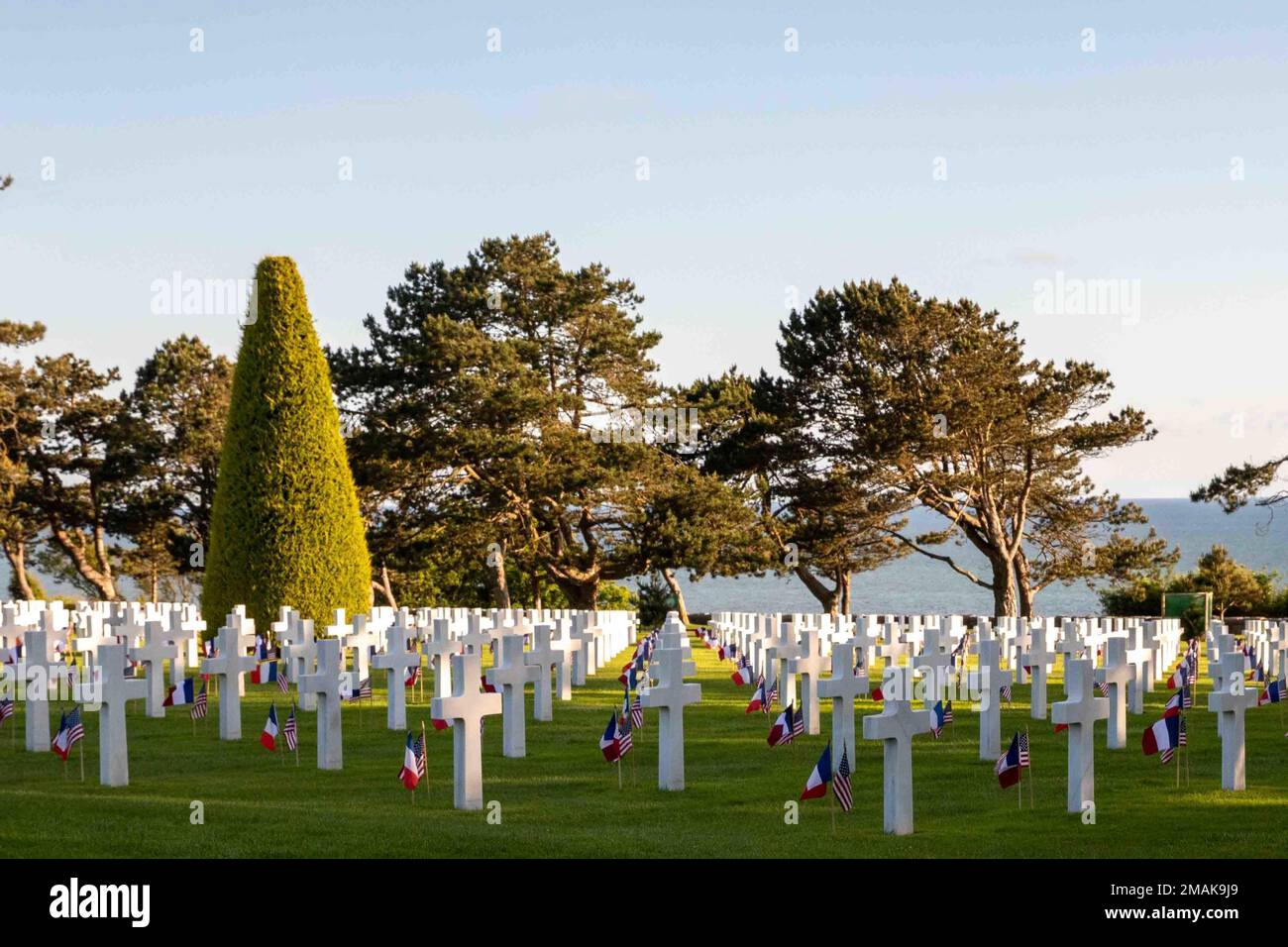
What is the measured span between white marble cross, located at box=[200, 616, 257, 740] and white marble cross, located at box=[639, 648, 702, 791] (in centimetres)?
524

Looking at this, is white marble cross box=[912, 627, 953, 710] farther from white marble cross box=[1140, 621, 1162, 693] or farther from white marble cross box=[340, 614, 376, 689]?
white marble cross box=[340, 614, 376, 689]

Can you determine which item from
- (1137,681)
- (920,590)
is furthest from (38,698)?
(920,590)

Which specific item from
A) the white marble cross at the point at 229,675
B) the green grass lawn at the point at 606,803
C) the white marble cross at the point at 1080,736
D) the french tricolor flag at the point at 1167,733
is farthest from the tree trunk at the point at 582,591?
the white marble cross at the point at 1080,736

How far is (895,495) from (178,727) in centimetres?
2724

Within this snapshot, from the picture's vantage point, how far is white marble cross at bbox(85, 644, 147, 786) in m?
12.0

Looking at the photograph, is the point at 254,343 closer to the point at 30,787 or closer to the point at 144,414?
the point at 30,787

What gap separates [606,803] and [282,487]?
48.2 feet

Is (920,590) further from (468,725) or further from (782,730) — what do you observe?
(468,725)

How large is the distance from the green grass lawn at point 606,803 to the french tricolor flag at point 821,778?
0.25 meters

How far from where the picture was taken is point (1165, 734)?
11953 millimetres

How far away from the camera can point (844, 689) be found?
12.3m

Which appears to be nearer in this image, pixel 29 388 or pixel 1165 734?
pixel 1165 734
